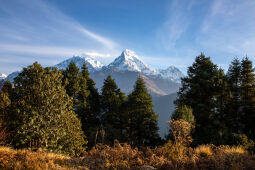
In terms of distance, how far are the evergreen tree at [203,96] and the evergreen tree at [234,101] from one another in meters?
1.76

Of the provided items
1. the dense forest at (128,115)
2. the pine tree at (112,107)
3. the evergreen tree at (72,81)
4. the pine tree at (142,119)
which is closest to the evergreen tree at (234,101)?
the dense forest at (128,115)

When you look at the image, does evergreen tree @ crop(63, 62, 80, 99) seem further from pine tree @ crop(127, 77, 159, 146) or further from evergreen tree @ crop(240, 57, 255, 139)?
evergreen tree @ crop(240, 57, 255, 139)

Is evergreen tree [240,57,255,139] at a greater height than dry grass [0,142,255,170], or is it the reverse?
evergreen tree [240,57,255,139]

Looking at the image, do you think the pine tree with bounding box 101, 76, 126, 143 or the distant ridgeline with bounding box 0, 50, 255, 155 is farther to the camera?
the pine tree with bounding box 101, 76, 126, 143

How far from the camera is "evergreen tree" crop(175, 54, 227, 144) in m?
17.9

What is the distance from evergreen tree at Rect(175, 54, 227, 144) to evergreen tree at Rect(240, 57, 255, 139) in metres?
3.47

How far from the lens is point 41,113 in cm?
799

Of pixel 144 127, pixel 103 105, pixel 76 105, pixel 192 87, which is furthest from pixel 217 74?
pixel 76 105

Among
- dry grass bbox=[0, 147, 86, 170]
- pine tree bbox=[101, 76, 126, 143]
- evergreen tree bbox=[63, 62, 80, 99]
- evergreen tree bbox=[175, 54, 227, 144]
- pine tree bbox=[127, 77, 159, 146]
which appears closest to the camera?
dry grass bbox=[0, 147, 86, 170]

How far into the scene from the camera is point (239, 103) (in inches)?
768

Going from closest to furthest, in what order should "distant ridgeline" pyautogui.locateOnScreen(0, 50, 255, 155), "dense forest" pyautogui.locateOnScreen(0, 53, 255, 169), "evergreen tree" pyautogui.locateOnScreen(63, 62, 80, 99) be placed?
"dense forest" pyautogui.locateOnScreen(0, 53, 255, 169)
"distant ridgeline" pyautogui.locateOnScreen(0, 50, 255, 155)
"evergreen tree" pyautogui.locateOnScreen(63, 62, 80, 99)

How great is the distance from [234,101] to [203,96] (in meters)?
3.78

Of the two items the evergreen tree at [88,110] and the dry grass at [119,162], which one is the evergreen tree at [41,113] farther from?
the evergreen tree at [88,110]

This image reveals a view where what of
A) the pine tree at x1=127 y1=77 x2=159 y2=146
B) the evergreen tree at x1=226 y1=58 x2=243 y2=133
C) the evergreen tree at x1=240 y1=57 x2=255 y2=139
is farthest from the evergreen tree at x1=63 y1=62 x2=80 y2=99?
the evergreen tree at x1=240 y1=57 x2=255 y2=139
